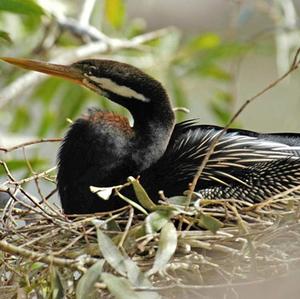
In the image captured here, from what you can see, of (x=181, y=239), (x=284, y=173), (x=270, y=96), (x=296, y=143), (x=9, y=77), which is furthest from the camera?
(x=270, y=96)

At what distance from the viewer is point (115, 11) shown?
4969 millimetres

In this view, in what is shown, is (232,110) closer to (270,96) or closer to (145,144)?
(145,144)

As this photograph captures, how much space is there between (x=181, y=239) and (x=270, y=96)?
4428 mm

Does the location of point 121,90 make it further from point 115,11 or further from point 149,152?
point 115,11

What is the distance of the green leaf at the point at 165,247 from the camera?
9.13ft

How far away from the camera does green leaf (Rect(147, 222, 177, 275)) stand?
9.13 feet

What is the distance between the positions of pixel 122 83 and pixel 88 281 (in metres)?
0.93

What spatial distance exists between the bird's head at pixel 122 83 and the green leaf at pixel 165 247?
69 centimetres

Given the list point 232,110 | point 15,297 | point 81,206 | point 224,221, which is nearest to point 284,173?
point 224,221

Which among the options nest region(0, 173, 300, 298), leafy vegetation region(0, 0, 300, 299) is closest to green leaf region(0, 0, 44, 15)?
leafy vegetation region(0, 0, 300, 299)

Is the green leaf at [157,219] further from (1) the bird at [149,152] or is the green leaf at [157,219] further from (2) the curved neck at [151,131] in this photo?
(2) the curved neck at [151,131]

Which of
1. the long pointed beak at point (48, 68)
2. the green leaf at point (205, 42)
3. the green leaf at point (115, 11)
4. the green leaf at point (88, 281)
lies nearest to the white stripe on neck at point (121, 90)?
the long pointed beak at point (48, 68)

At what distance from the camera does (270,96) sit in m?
7.33

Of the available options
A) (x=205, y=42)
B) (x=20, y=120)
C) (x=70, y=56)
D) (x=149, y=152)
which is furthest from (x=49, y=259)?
(x=20, y=120)
